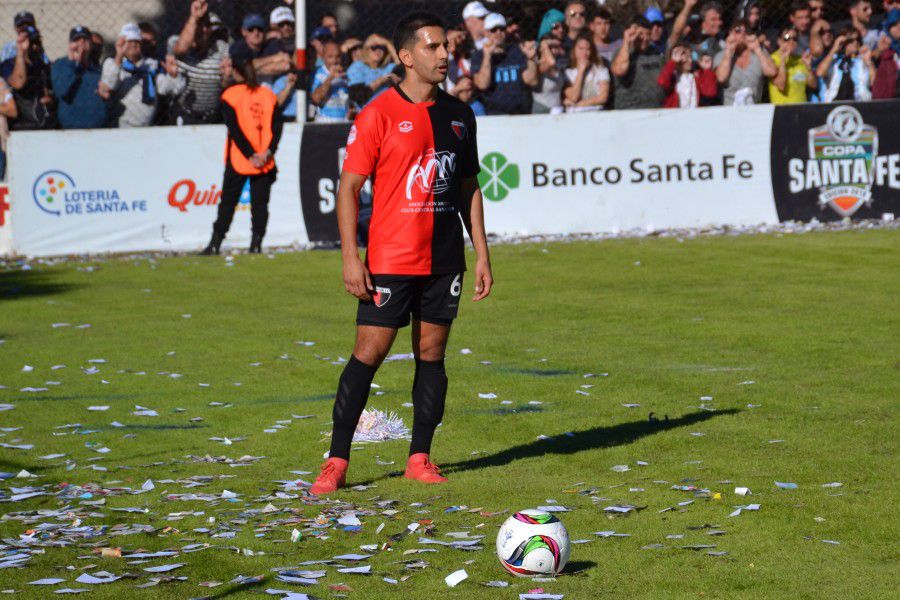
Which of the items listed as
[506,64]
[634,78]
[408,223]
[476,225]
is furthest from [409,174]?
[634,78]

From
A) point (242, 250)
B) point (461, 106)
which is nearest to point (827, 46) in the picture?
point (242, 250)

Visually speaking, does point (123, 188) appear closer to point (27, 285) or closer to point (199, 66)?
point (199, 66)

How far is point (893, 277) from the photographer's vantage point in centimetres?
1417

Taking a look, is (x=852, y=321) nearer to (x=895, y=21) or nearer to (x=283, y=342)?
(x=283, y=342)

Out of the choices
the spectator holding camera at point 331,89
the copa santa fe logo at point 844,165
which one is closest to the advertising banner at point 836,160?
the copa santa fe logo at point 844,165

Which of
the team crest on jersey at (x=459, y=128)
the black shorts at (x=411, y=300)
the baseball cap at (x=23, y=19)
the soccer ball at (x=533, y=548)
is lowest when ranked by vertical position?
the soccer ball at (x=533, y=548)

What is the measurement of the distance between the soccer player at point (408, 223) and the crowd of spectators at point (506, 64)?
41.3ft

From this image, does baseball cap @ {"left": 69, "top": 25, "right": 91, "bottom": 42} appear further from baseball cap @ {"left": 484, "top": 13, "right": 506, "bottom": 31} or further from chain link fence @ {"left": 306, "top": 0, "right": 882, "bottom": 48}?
baseball cap @ {"left": 484, "top": 13, "right": 506, "bottom": 31}

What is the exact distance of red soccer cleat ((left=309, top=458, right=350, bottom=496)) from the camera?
6227 mm

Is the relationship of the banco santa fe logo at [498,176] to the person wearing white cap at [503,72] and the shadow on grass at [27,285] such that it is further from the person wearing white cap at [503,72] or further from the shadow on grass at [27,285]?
the shadow on grass at [27,285]

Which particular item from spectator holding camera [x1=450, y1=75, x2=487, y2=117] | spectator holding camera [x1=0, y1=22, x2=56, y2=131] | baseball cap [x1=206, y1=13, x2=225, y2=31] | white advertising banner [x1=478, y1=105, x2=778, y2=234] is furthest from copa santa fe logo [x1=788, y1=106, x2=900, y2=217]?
spectator holding camera [x1=0, y1=22, x2=56, y2=131]

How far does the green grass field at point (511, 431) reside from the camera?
16.5 feet

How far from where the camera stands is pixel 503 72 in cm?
1991

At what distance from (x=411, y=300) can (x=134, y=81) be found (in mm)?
13585
